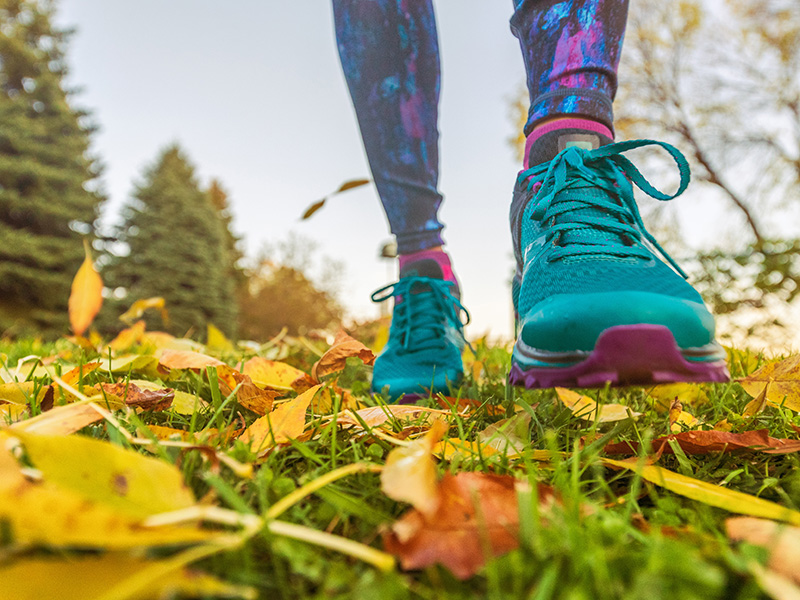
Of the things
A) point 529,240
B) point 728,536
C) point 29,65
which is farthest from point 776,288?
point 29,65

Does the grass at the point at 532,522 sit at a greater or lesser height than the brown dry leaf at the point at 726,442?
lesser

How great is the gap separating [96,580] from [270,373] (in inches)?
28.0

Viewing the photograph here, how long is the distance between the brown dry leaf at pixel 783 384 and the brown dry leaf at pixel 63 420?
40.0 inches

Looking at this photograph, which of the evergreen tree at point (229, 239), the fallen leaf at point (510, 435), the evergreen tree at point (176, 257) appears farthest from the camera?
the evergreen tree at point (229, 239)

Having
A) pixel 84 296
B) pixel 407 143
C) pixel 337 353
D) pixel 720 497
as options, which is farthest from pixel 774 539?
pixel 84 296

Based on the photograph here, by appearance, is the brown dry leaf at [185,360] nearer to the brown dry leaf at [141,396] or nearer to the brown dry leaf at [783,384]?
the brown dry leaf at [141,396]

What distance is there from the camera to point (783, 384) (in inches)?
31.5

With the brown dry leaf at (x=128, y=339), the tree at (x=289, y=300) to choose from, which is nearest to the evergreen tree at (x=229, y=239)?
the tree at (x=289, y=300)

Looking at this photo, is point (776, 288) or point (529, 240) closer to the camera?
point (529, 240)

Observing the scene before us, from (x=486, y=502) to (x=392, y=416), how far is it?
1.01 feet

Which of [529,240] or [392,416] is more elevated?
[529,240]

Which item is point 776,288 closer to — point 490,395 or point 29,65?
point 490,395

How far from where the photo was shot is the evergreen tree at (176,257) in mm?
15031

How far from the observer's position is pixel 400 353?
1.19 m
